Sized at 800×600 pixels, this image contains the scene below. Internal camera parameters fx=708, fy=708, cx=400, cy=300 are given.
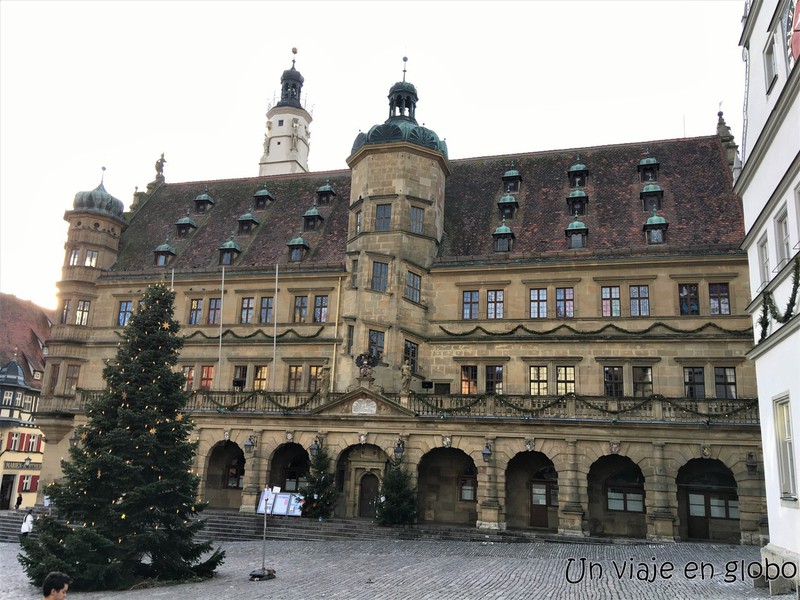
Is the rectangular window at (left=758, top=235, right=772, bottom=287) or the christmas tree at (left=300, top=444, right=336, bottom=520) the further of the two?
the christmas tree at (left=300, top=444, right=336, bottom=520)

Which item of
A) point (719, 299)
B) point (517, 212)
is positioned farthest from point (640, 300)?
point (517, 212)

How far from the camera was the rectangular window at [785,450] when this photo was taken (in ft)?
45.9

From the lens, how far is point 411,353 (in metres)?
35.4

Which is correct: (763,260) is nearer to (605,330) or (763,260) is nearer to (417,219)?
(605,330)

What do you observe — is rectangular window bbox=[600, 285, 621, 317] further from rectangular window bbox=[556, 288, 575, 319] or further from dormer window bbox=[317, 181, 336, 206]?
dormer window bbox=[317, 181, 336, 206]

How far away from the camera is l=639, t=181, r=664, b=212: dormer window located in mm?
36397

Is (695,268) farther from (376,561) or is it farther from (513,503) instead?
(376,561)

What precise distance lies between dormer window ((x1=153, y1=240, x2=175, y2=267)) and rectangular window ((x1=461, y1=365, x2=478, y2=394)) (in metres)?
19.4

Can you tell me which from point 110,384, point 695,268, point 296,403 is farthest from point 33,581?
point 695,268

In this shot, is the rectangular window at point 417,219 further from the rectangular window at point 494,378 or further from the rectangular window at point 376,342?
the rectangular window at point 494,378

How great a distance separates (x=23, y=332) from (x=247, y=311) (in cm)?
2999

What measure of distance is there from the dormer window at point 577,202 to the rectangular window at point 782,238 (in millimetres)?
22204

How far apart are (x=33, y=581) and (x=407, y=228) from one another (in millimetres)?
22996

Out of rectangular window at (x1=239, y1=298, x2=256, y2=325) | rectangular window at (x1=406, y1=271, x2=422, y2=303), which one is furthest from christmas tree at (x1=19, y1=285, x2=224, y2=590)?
rectangular window at (x1=239, y1=298, x2=256, y2=325)
